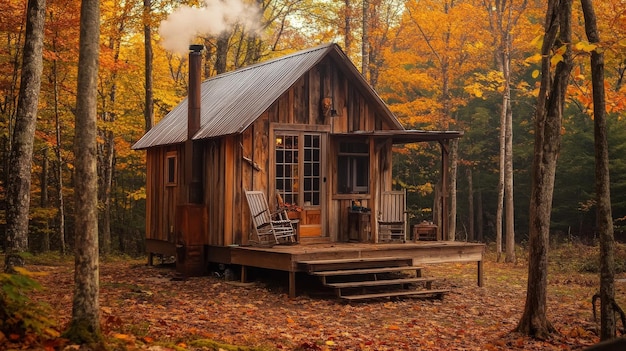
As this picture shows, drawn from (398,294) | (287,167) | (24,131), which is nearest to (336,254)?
(398,294)

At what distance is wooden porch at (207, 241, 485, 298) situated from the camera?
1232 cm

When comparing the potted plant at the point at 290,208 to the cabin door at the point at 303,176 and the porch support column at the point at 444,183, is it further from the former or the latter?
the porch support column at the point at 444,183

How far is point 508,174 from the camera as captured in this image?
20266 mm

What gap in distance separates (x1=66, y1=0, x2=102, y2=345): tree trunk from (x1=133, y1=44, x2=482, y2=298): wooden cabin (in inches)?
264

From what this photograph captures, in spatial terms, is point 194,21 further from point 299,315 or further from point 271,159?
point 299,315

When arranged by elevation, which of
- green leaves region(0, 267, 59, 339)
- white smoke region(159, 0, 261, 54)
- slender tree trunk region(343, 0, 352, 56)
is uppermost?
slender tree trunk region(343, 0, 352, 56)

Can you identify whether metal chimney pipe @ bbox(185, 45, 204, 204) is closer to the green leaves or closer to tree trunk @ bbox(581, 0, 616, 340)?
tree trunk @ bbox(581, 0, 616, 340)

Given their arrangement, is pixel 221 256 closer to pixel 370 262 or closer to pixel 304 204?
pixel 304 204

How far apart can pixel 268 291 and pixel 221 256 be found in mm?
1948

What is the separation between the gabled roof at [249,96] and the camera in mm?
14211

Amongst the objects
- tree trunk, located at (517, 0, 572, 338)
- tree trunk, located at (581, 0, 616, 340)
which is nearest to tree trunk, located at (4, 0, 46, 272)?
tree trunk, located at (517, 0, 572, 338)

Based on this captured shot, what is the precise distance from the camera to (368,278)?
14.7 m

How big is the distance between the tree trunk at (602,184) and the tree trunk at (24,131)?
27.0 ft

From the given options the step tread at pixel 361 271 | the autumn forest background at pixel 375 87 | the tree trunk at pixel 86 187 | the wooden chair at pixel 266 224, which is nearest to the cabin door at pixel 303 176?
the wooden chair at pixel 266 224
